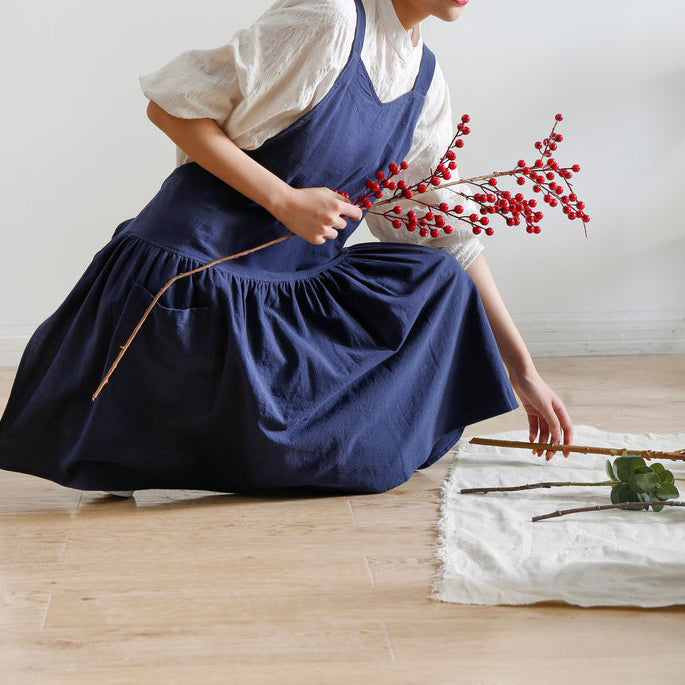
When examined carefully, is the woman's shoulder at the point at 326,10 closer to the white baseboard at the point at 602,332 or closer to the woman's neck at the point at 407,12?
the woman's neck at the point at 407,12

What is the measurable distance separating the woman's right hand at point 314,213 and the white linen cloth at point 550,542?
17.2 inches

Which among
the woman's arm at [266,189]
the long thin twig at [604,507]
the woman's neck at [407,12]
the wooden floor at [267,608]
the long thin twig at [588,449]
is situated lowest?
the long thin twig at [588,449]

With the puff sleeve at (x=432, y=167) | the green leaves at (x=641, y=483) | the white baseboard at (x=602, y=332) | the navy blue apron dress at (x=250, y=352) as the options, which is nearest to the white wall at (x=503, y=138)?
the white baseboard at (x=602, y=332)

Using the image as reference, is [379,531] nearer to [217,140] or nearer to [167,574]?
[167,574]

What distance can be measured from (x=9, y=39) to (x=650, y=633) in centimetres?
220

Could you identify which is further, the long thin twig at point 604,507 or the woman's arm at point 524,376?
the woman's arm at point 524,376

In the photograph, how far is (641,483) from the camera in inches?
58.2

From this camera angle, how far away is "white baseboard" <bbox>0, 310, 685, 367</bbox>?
9.44 feet

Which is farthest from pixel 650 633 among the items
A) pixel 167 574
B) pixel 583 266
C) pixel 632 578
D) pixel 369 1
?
pixel 583 266

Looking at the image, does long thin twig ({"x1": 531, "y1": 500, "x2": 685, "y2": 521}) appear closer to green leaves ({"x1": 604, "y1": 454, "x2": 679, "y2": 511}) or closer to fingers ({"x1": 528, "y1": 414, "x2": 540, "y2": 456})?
green leaves ({"x1": 604, "y1": 454, "x2": 679, "y2": 511})

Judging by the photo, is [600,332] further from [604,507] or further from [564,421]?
[604,507]

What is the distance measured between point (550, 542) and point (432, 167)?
69cm

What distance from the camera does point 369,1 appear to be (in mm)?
1578

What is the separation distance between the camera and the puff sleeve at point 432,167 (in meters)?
1.73
